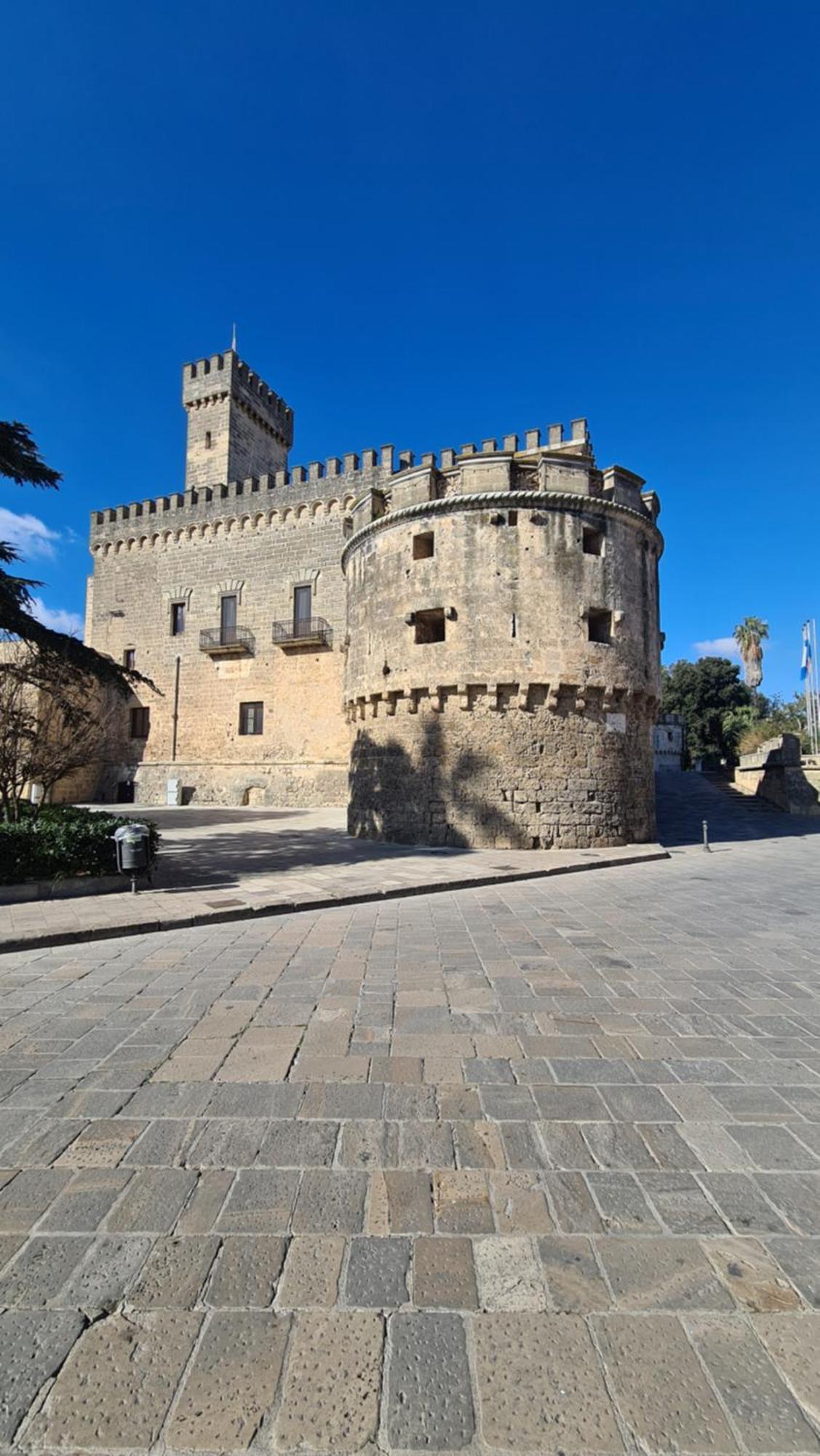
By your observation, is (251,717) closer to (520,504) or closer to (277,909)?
(520,504)

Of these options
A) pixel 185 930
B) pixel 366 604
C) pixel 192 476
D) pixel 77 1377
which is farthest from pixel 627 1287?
pixel 192 476

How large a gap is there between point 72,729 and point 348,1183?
1074cm

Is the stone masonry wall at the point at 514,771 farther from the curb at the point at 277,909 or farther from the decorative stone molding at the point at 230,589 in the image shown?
the decorative stone molding at the point at 230,589

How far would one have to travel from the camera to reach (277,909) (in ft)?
22.4

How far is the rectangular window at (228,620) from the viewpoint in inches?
1029

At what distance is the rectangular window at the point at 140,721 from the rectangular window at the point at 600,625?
2125 centimetres

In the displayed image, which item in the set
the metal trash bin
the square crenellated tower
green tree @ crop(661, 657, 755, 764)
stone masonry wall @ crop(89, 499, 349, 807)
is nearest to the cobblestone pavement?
the metal trash bin

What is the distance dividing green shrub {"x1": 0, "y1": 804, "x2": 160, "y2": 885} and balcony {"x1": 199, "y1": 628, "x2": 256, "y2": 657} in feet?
60.5

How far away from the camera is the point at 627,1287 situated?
Answer: 179cm

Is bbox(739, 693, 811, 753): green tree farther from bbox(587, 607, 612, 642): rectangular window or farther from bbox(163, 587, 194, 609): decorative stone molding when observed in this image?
bbox(163, 587, 194, 609): decorative stone molding

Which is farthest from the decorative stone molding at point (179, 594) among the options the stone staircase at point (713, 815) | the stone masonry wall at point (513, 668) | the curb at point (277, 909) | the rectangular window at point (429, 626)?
the curb at point (277, 909)

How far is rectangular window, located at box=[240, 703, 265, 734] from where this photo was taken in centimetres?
2536

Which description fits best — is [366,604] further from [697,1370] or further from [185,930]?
[697,1370]

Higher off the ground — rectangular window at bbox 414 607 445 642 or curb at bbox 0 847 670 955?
rectangular window at bbox 414 607 445 642
